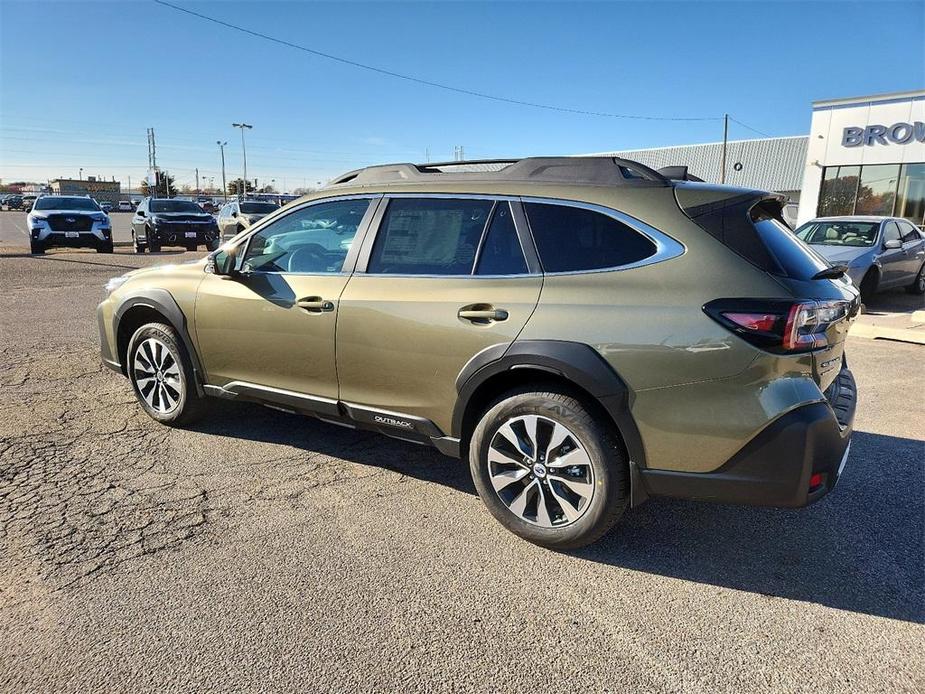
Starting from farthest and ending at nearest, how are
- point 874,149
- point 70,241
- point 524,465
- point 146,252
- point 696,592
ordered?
point 874,149
point 146,252
point 70,241
point 524,465
point 696,592

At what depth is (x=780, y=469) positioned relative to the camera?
266 cm

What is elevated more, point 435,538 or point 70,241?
point 70,241

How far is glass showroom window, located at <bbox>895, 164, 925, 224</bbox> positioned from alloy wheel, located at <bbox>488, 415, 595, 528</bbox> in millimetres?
25464

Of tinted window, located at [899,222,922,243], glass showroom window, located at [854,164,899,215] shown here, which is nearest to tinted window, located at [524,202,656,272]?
tinted window, located at [899,222,922,243]

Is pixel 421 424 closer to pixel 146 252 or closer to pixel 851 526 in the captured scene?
pixel 851 526

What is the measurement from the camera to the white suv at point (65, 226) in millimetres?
17781

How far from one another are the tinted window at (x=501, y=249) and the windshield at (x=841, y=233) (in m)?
9.54

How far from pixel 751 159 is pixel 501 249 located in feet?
169

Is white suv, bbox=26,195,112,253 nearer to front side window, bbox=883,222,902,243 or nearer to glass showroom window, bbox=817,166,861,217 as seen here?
front side window, bbox=883,222,902,243

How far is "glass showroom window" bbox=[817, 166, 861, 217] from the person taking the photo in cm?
2439

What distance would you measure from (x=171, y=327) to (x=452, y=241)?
234 centimetres

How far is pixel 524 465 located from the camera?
318 cm

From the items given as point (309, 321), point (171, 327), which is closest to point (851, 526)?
point (309, 321)

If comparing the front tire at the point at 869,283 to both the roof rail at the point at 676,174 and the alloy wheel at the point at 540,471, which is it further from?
the alloy wheel at the point at 540,471
